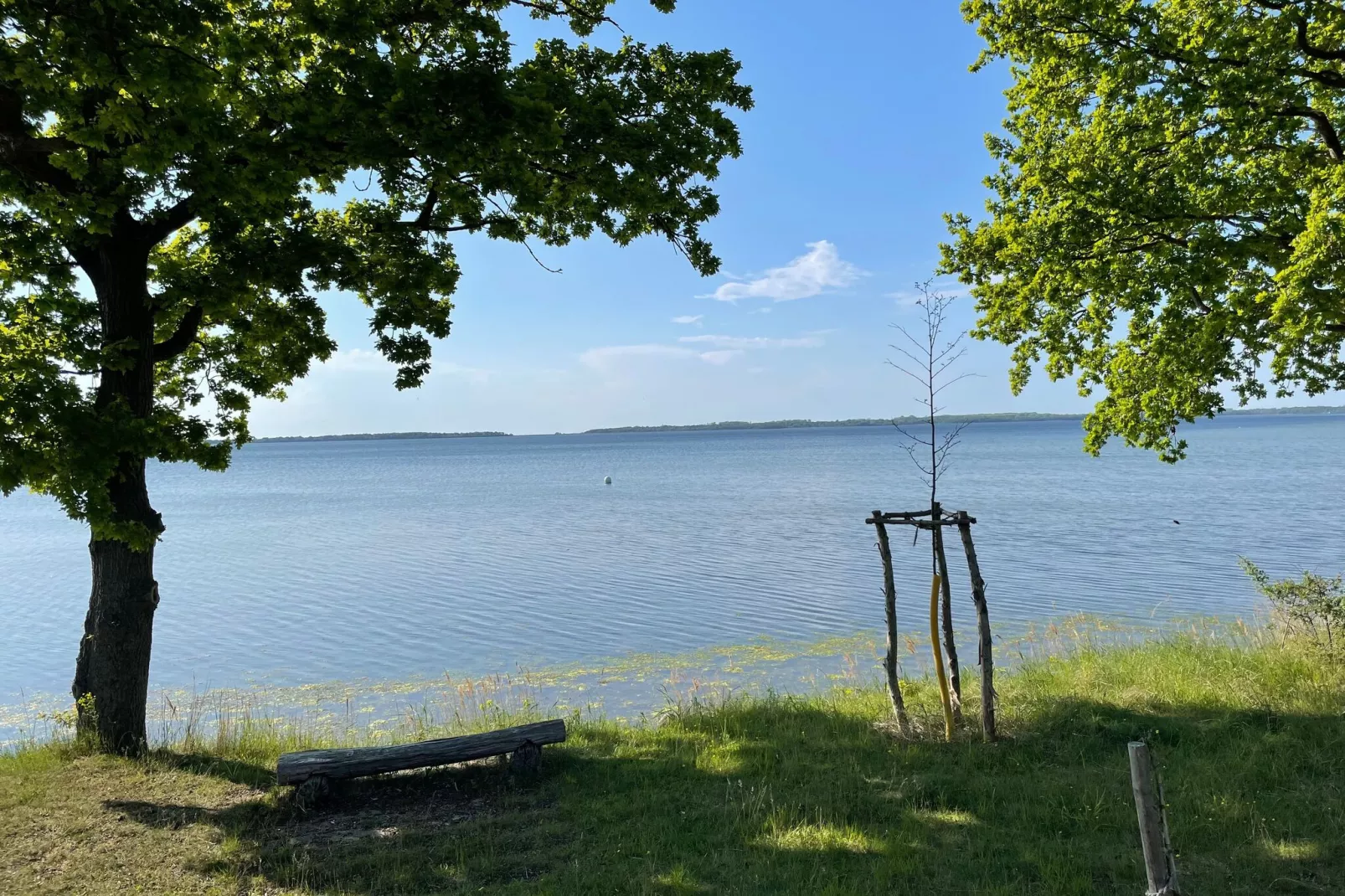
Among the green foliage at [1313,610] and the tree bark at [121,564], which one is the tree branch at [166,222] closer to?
the tree bark at [121,564]

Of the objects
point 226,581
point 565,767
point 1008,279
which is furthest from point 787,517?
point 565,767

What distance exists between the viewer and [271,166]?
623 cm

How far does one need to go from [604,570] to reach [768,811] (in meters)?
17.8

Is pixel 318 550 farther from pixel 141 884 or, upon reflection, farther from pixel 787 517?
pixel 141 884

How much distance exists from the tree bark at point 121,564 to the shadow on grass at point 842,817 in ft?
4.95

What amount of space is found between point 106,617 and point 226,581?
59.3 ft

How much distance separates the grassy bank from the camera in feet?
16.4

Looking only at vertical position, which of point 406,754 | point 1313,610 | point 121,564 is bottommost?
point 406,754

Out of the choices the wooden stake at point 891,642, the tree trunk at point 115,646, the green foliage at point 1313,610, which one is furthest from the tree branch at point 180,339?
the green foliage at point 1313,610

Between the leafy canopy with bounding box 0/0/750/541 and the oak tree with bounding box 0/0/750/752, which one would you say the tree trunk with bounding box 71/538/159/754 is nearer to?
the oak tree with bounding box 0/0/750/752

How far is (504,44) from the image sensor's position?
7.03 meters

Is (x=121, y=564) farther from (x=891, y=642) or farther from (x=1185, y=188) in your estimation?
(x=1185, y=188)

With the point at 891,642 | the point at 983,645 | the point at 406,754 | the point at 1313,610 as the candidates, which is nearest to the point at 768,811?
the point at 891,642

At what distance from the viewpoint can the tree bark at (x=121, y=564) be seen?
768cm
